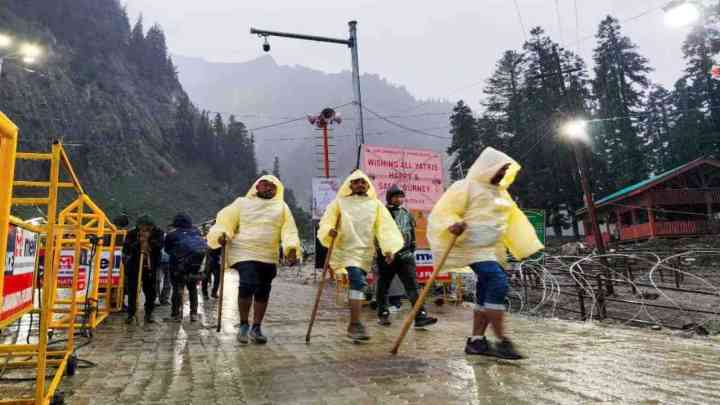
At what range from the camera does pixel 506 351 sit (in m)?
3.61

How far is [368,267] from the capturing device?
5047mm

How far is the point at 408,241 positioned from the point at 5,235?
15.9 ft

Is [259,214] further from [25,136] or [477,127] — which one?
[25,136]

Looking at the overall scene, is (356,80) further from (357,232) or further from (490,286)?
(490,286)

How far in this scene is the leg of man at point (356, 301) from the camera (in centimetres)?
464

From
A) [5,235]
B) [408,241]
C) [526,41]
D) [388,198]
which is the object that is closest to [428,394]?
[5,235]

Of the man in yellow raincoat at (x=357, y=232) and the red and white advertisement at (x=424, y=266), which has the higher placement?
the man in yellow raincoat at (x=357, y=232)

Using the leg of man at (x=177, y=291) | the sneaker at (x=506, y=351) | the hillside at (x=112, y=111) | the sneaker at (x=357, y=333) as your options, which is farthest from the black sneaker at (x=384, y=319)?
the hillside at (x=112, y=111)

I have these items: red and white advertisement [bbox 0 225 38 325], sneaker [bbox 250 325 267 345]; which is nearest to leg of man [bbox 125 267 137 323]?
sneaker [bbox 250 325 267 345]

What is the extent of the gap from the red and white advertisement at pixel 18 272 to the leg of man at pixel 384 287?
4.20 metres

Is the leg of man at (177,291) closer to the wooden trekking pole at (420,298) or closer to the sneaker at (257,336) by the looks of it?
the sneaker at (257,336)

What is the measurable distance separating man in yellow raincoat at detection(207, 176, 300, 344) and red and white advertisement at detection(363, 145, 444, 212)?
4.89 meters

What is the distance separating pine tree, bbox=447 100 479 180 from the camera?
44.6 metres

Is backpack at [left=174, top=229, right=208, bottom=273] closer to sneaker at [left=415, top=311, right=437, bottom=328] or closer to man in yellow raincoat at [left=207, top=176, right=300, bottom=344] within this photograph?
man in yellow raincoat at [left=207, top=176, right=300, bottom=344]
